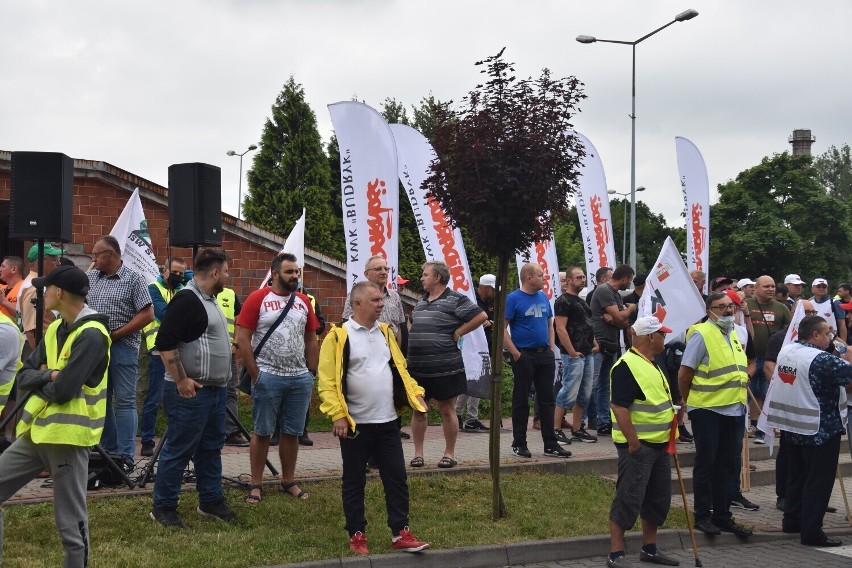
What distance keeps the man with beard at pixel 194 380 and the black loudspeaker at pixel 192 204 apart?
2.07m

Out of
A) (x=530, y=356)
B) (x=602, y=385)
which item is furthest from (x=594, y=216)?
(x=530, y=356)

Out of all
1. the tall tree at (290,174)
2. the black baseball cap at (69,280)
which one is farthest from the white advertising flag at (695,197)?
the tall tree at (290,174)

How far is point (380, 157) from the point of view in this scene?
1191 centimetres

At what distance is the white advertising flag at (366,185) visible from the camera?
38.4 feet

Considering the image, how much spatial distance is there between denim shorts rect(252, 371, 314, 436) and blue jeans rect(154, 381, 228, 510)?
534mm

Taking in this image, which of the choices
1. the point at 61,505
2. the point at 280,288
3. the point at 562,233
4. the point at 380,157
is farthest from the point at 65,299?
the point at 562,233

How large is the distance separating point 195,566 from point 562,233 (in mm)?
57186

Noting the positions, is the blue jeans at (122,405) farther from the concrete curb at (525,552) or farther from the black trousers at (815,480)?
the black trousers at (815,480)

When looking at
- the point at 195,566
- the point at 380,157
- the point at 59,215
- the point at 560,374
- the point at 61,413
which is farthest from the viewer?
the point at 560,374

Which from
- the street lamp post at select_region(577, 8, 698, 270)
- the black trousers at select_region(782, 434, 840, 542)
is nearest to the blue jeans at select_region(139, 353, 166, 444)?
the black trousers at select_region(782, 434, 840, 542)

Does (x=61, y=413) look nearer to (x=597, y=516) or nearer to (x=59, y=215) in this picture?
(x=59, y=215)

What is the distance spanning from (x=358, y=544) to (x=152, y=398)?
4106mm

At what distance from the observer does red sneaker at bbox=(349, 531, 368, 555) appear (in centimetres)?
720

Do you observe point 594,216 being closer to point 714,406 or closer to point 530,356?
point 530,356
